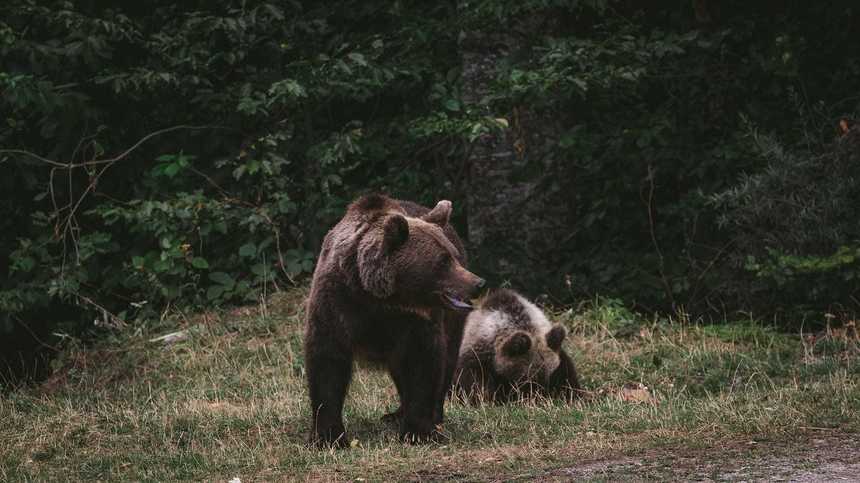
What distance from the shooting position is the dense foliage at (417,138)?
10609 mm

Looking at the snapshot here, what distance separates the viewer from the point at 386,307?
21.7 ft

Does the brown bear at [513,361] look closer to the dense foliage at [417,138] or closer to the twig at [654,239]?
the dense foliage at [417,138]

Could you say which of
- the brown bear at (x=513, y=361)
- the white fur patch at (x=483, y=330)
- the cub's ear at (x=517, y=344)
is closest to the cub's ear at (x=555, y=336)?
the brown bear at (x=513, y=361)

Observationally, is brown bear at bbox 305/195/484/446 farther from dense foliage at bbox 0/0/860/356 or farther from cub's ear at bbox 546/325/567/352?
dense foliage at bbox 0/0/860/356

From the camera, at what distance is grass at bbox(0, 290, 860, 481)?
21.0ft

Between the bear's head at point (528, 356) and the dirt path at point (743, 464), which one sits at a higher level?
the dirt path at point (743, 464)

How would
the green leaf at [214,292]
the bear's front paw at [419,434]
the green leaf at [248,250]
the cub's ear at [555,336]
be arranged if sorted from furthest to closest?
the green leaf at [248,250]
the green leaf at [214,292]
the cub's ear at [555,336]
the bear's front paw at [419,434]

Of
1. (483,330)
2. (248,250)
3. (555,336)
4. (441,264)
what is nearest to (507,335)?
(483,330)

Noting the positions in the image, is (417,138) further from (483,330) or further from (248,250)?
(483,330)

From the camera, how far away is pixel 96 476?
684 cm

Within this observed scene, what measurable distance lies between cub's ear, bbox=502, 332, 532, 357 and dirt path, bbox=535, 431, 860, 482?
10.3ft

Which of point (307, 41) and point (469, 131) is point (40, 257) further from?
point (469, 131)

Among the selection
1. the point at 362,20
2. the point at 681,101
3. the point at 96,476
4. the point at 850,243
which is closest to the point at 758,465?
the point at 96,476

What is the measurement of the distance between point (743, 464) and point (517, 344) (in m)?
3.75
